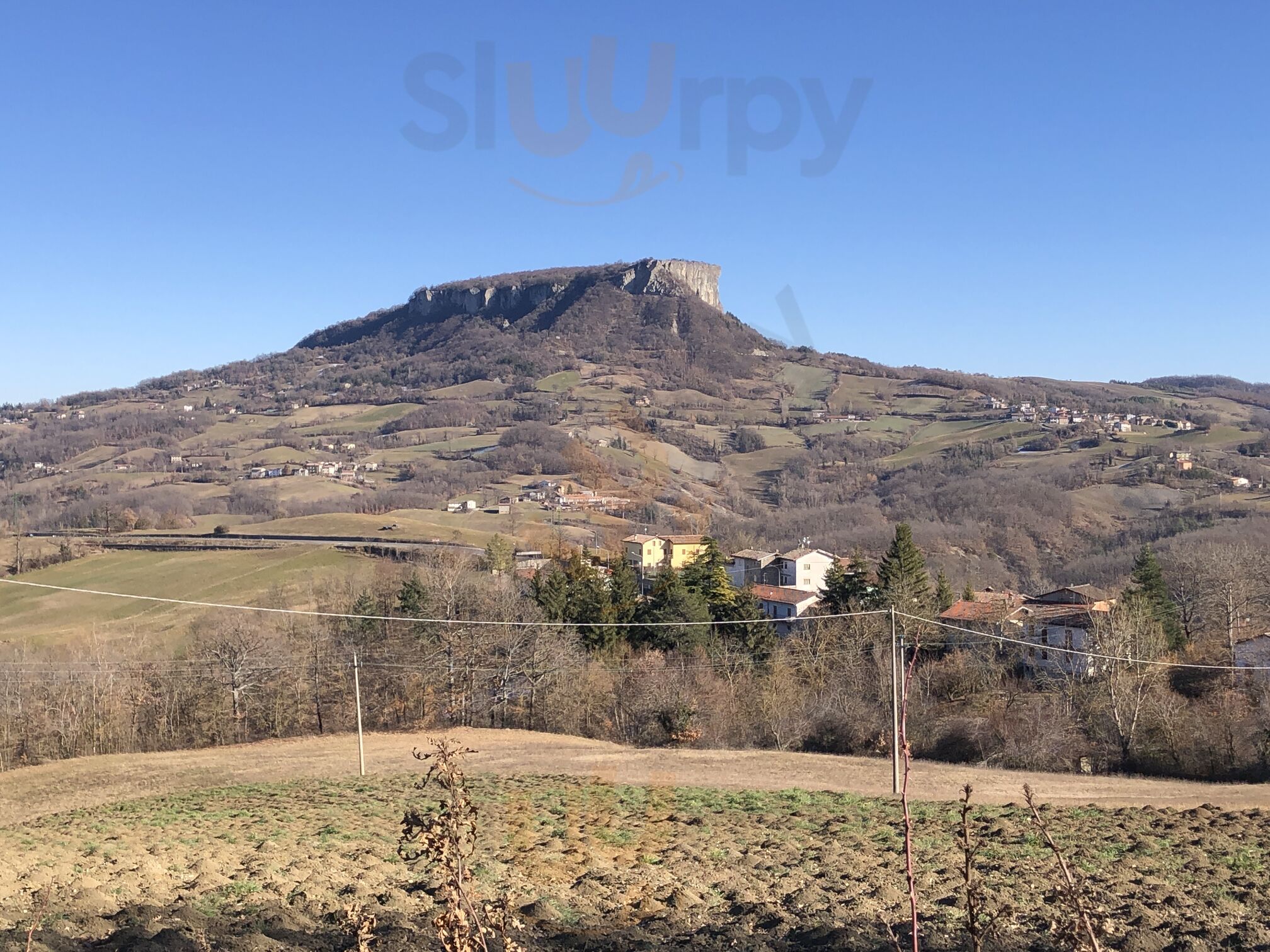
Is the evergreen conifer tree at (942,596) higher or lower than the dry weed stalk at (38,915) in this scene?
lower

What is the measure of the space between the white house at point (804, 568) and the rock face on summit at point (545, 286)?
70.7m

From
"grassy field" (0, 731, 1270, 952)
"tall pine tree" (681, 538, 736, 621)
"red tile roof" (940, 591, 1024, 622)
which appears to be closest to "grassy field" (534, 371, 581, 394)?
"tall pine tree" (681, 538, 736, 621)

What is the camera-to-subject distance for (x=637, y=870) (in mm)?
10930

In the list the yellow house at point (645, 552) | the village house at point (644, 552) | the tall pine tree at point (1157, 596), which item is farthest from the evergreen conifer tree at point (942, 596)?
the yellow house at point (645, 552)

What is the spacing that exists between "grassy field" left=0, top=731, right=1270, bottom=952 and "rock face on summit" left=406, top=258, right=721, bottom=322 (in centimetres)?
10173

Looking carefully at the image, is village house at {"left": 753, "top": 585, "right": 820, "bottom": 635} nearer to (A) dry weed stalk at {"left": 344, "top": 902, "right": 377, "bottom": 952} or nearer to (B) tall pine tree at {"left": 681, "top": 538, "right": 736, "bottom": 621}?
(B) tall pine tree at {"left": 681, "top": 538, "right": 736, "bottom": 621}

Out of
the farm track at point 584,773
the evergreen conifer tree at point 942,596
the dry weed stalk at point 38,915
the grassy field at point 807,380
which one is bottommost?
the farm track at point 584,773

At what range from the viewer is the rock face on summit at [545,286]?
131m

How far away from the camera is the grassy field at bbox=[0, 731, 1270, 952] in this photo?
8.05 m

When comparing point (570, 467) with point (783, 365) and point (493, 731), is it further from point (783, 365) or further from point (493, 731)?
point (783, 365)

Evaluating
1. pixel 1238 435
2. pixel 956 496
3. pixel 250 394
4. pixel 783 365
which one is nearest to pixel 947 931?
pixel 956 496

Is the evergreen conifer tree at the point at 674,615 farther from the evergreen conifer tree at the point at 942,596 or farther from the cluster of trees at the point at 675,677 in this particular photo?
the evergreen conifer tree at the point at 942,596

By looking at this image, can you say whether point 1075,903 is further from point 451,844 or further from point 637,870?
point 637,870

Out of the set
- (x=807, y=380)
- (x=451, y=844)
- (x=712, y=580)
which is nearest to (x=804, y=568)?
(x=712, y=580)
